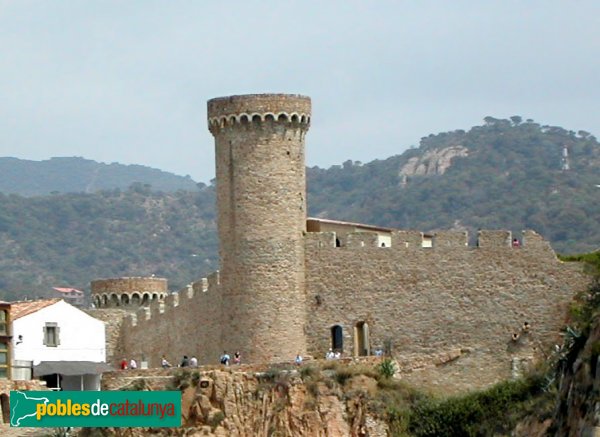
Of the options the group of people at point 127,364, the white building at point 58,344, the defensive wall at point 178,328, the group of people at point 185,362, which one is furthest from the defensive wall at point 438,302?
the white building at point 58,344

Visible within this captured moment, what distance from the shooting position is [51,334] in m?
61.9

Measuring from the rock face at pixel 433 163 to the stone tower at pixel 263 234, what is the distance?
89.7 meters

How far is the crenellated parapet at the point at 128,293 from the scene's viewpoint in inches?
2744

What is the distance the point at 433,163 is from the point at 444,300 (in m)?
95.7

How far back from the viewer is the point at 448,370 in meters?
56.5

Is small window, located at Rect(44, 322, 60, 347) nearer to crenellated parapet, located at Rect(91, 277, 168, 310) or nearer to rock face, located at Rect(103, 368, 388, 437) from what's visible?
rock face, located at Rect(103, 368, 388, 437)

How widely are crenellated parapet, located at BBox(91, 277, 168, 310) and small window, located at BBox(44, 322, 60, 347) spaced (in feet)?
25.0

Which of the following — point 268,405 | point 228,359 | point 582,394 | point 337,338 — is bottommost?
point 582,394

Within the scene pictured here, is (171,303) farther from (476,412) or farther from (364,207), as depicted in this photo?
(364,207)

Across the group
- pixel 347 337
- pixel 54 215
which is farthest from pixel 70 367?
pixel 54 215

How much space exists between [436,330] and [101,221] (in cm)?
11226

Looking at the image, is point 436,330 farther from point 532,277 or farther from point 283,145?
point 283,145

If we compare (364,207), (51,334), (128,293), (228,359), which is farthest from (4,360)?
(364,207)

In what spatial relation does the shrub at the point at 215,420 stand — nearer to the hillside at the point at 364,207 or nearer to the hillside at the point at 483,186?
the hillside at the point at 483,186
